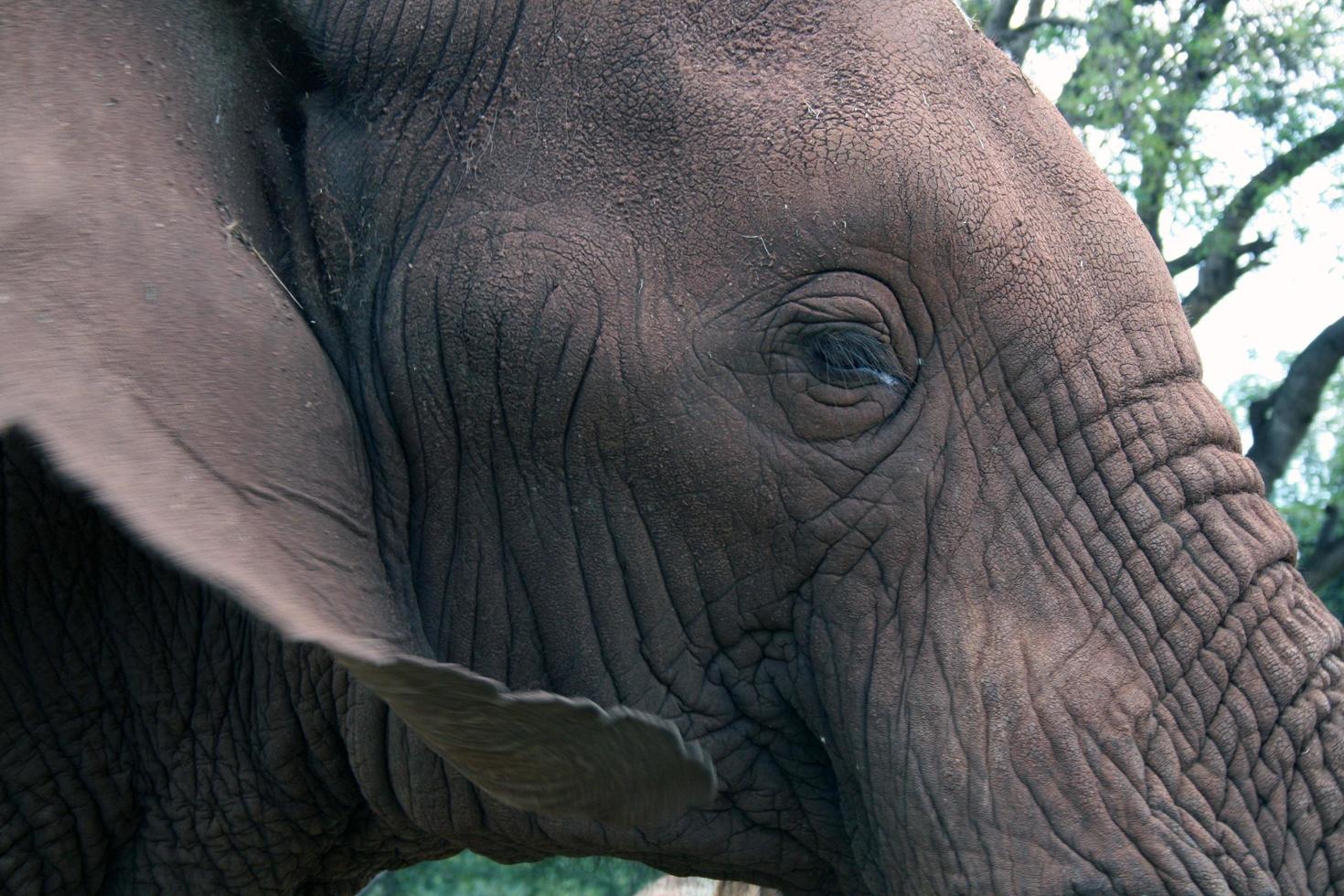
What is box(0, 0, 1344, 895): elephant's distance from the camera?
267 centimetres

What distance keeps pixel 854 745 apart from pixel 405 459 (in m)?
1.03

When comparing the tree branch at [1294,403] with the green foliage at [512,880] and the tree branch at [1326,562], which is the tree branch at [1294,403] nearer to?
the tree branch at [1326,562]

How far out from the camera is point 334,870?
11.9 ft

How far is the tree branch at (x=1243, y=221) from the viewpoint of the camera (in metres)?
9.71

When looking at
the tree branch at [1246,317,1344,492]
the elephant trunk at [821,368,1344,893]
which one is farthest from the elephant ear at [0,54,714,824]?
the tree branch at [1246,317,1344,492]

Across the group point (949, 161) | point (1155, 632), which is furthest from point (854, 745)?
point (949, 161)

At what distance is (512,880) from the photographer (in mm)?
9711

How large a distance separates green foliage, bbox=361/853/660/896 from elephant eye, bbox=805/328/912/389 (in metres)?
6.65

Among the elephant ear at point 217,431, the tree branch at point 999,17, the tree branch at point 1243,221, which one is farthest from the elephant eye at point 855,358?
the tree branch at point 1243,221

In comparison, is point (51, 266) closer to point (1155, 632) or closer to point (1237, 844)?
point (1155, 632)

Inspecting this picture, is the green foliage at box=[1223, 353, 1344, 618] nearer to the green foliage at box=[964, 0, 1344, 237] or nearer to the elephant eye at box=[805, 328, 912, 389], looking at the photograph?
the green foliage at box=[964, 0, 1344, 237]

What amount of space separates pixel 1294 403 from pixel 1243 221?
1.21m

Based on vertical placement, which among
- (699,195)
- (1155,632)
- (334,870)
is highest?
(699,195)

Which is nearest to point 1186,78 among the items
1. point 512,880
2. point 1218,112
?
point 1218,112
